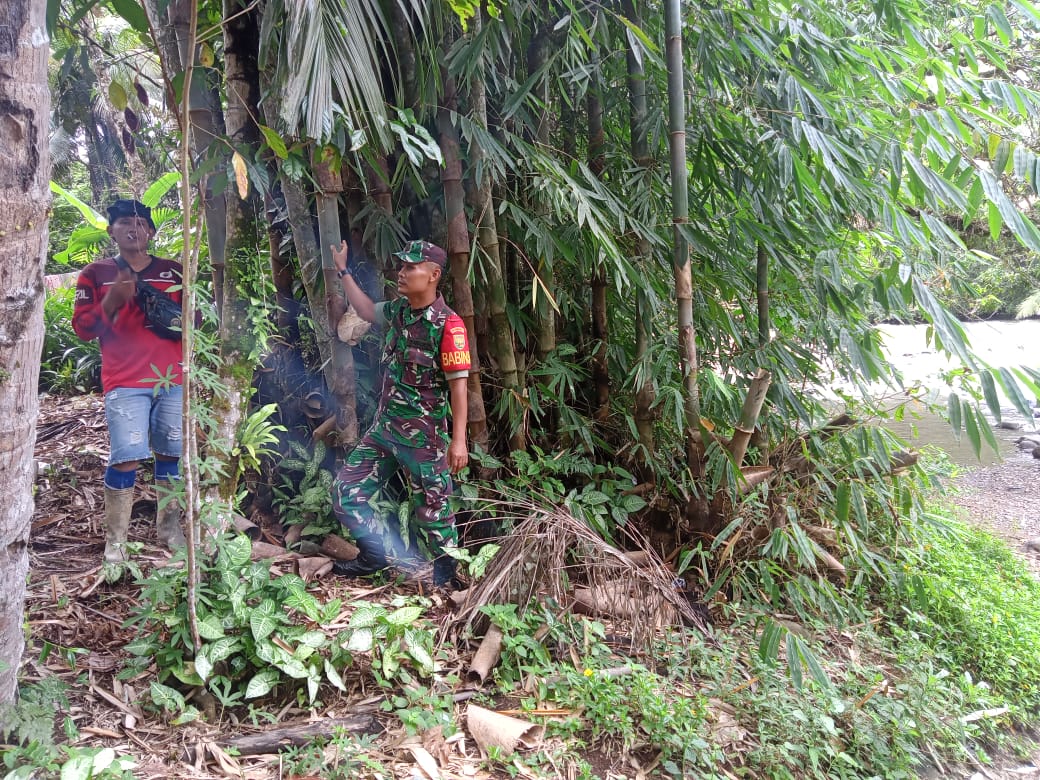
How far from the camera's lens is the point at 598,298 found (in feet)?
10.3

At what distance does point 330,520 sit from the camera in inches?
111

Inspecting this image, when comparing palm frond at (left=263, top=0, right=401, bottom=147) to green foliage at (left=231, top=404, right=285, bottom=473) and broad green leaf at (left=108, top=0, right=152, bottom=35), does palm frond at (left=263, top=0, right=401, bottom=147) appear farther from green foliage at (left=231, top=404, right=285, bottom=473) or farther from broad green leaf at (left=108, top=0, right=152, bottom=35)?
green foliage at (left=231, top=404, right=285, bottom=473)

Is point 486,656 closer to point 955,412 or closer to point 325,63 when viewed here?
point 955,412

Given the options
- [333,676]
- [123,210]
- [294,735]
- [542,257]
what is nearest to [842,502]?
[542,257]

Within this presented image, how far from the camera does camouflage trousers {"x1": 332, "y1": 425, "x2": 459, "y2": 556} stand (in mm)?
2543

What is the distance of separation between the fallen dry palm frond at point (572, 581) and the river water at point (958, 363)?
4.27 metres

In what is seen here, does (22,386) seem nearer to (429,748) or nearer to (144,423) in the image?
(144,423)

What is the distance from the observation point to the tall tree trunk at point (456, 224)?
100 inches

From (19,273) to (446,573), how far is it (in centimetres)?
172

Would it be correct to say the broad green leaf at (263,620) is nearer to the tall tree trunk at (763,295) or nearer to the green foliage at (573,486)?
the green foliage at (573,486)

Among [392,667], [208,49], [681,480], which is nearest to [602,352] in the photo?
[681,480]

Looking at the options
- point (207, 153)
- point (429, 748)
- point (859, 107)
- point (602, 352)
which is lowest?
point (429, 748)

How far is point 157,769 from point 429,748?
0.65 metres

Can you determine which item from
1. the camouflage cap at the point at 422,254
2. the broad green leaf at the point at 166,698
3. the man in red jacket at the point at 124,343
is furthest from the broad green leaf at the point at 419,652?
the camouflage cap at the point at 422,254
